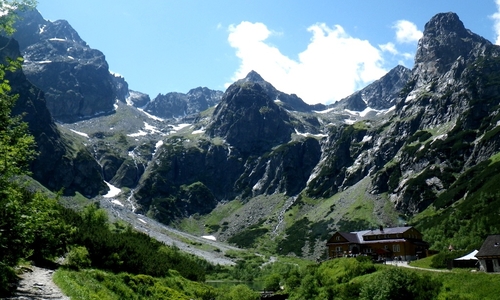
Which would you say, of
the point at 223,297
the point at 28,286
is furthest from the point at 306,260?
the point at 28,286

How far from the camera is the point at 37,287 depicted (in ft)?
90.2

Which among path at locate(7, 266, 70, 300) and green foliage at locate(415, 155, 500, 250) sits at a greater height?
green foliage at locate(415, 155, 500, 250)

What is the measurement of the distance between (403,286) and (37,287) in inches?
1633

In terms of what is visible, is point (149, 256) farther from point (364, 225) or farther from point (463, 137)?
point (463, 137)

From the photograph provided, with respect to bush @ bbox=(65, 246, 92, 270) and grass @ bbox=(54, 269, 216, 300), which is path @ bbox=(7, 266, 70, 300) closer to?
grass @ bbox=(54, 269, 216, 300)

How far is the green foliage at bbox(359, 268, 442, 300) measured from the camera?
48.2 meters

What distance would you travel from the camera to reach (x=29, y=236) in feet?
71.3

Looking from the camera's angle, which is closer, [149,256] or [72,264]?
[72,264]

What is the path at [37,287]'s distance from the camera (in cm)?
2472

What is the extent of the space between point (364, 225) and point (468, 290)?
5329 inches

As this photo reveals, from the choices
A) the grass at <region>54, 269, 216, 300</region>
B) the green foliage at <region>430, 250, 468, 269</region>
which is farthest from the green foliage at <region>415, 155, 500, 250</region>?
the grass at <region>54, 269, 216, 300</region>

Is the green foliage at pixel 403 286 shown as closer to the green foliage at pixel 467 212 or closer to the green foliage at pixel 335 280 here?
the green foliage at pixel 335 280

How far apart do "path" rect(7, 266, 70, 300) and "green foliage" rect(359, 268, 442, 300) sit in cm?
3895

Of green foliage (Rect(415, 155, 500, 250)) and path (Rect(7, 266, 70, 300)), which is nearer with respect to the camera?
path (Rect(7, 266, 70, 300))
